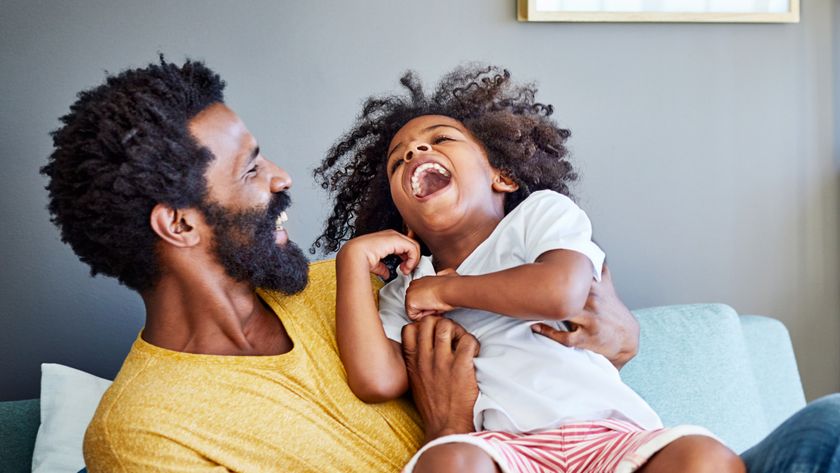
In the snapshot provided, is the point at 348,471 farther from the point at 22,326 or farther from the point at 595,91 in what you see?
the point at 595,91

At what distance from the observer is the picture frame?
8.20 ft

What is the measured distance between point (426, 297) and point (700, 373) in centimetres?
91

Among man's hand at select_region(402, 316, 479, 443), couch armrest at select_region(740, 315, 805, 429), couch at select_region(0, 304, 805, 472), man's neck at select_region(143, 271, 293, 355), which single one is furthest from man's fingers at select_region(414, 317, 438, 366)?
couch armrest at select_region(740, 315, 805, 429)

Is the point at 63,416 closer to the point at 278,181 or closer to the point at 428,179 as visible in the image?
the point at 278,181

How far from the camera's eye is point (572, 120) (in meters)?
2.58

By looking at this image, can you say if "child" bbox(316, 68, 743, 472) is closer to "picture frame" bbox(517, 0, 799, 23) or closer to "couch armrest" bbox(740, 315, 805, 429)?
"picture frame" bbox(517, 0, 799, 23)

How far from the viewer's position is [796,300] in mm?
2762

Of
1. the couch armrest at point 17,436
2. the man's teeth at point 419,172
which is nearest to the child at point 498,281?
the man's teeth at point 419,172

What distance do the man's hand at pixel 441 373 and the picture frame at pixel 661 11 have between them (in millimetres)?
1191

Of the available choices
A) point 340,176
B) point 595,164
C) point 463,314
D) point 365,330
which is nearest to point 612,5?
point 595,164

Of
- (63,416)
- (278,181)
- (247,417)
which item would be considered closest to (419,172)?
(278,181)

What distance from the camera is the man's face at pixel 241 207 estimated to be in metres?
1.55

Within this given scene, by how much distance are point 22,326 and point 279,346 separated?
0.87 metres

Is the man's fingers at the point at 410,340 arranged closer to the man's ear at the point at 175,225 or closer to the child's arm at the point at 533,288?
the child's arm at the point at 533,288
